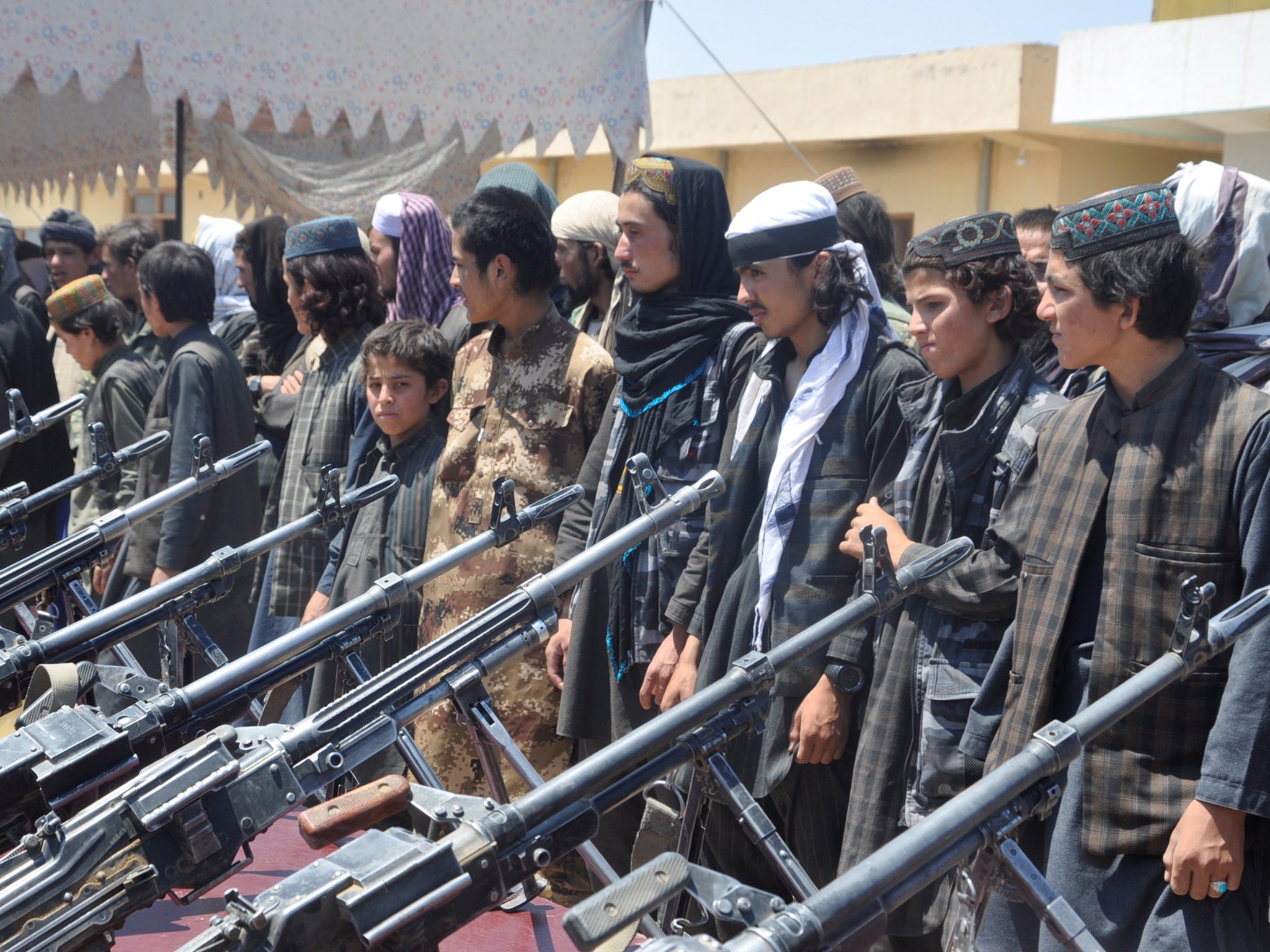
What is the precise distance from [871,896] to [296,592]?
3.06m

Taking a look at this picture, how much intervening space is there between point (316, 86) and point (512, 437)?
387 cm

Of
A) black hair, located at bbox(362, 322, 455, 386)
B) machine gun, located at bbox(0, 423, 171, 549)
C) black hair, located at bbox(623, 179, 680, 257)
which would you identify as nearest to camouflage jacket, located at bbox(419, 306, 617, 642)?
black hair, located at bbox(362, 322, 455, 386)

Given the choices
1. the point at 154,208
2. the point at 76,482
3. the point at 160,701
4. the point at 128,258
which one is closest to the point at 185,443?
the point at 76,482

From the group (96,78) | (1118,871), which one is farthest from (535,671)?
(96,78)

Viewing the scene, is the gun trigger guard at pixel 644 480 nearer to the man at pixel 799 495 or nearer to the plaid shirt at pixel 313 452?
the man at pixel 799 495

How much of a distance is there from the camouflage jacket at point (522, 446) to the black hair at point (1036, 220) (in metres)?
1.20

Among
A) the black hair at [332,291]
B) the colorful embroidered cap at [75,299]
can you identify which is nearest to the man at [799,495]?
the black hair at [332,291]

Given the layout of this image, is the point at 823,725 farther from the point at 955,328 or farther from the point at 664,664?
the point at 955,328

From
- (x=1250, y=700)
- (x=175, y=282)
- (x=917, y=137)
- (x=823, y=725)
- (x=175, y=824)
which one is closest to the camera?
(x=175, y=824)

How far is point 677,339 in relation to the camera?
10.8 ft

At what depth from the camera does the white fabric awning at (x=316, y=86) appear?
6230 mm

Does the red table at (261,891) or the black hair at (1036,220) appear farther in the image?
the black hair at (1036,220)

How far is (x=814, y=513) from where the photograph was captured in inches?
113

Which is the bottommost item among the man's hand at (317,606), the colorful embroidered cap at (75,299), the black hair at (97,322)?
the man's hand at (317,606)
